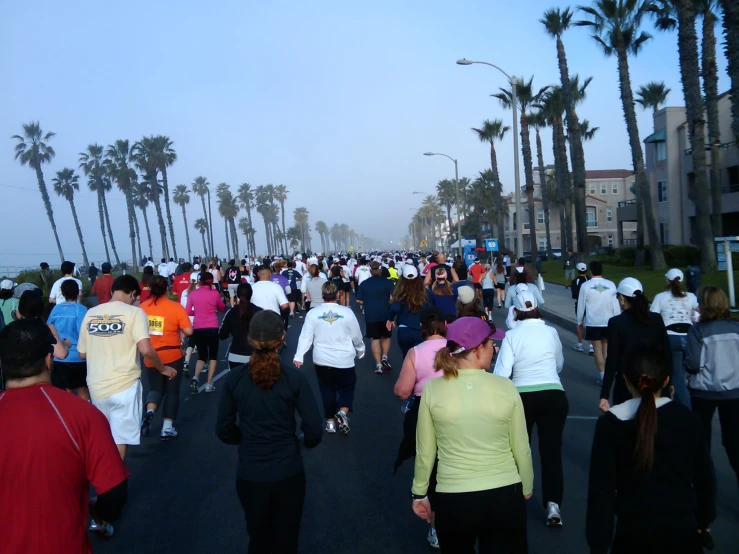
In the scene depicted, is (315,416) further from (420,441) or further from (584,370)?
(584,370)

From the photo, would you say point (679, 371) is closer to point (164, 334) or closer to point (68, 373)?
point (164, 334)

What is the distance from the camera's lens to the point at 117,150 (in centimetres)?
8000

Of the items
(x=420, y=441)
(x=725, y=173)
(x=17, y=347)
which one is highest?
(x=725, y=173)

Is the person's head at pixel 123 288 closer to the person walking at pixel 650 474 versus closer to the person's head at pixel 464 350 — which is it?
the person's head at pixel 464 350

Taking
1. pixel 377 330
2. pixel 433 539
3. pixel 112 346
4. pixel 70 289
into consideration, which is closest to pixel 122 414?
pixel 112 346

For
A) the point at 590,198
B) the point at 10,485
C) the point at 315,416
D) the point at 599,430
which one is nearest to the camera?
the point at 10,485

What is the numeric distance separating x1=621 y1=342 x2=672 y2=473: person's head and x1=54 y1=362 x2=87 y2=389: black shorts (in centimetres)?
628

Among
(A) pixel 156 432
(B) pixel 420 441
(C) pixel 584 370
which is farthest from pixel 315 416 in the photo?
(C) pixel 584 370

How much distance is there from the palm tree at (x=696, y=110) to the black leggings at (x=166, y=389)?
72.8ft

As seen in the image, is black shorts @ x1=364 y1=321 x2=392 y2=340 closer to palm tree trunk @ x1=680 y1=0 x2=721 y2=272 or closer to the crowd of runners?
the crowd of runners

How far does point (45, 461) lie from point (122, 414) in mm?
3302

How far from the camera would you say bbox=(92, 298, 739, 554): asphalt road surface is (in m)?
5.12

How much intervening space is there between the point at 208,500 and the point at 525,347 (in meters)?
3.17

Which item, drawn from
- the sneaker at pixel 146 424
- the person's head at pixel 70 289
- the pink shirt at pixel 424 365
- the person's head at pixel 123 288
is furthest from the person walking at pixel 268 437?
the sneaker at pixel 146 424
